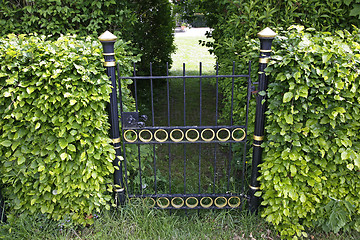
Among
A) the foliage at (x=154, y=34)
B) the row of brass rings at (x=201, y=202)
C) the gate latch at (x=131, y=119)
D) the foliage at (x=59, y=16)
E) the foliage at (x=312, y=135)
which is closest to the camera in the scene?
the foliage at (x=312, y=135)

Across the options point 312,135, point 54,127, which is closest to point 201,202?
point 312,135

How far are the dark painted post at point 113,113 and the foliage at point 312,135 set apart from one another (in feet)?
4.73

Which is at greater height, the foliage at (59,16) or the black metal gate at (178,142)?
the foliage at (59,16)

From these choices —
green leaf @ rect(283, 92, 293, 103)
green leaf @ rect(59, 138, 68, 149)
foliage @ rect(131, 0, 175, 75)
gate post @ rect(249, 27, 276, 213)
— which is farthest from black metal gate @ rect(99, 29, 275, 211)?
foliage @ rect(131, 0, 175, 75)

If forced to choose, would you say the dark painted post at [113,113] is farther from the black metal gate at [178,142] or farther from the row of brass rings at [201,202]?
the row of brass rings at [201,202]

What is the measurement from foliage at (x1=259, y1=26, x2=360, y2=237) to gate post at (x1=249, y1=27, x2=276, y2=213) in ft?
0.26

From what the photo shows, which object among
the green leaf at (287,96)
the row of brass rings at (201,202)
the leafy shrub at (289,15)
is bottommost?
the row of brass rings at (201,202)

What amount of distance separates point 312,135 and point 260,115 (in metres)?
0.49

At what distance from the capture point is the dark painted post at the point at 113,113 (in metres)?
2.58

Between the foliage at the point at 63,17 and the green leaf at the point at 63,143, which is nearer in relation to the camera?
the green leaf at the point at 63,143

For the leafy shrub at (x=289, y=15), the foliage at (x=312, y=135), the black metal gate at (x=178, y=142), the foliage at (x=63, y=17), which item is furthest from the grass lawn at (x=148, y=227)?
the foliage at (x=63, y=17)

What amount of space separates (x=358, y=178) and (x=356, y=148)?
298 mm

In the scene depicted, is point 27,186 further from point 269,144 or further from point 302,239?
point 302,239

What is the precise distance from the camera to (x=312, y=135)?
2527 millimetres
